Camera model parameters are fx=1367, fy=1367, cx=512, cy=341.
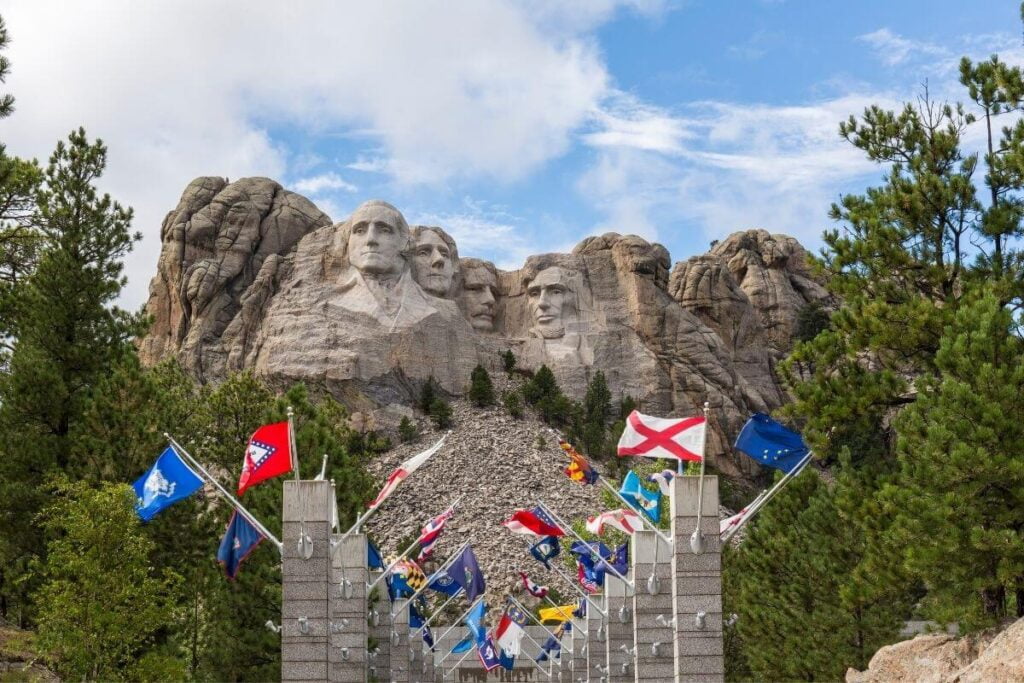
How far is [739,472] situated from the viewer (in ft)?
282

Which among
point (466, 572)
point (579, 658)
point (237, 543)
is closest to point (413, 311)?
point (579, 658)

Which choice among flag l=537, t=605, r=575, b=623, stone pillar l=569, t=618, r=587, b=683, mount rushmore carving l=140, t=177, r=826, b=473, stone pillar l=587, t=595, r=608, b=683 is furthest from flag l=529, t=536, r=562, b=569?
mount rushmore carving l=140, t=177, r=826, b=473

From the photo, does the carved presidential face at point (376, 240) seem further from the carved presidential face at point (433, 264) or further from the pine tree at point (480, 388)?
the pine tree at point (480, 388)

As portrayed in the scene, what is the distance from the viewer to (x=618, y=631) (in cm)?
3366

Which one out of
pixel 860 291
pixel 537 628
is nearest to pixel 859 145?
pixel 860 291

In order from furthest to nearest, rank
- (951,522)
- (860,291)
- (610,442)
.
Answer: (610,442), (860,291), (951,522)

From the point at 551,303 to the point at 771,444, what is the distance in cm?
6594

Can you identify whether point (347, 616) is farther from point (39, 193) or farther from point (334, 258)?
point (334, 258)

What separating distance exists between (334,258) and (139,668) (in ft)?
184

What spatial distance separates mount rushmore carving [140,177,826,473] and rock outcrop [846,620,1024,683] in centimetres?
5706

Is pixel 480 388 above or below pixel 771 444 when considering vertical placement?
above

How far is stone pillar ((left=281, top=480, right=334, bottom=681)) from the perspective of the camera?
22.5m

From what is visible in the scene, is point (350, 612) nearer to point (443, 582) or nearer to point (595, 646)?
point (443, 582)

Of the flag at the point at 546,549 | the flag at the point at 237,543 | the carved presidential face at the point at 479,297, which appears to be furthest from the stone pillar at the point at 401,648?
the carved presidential face at the point at 479,297
